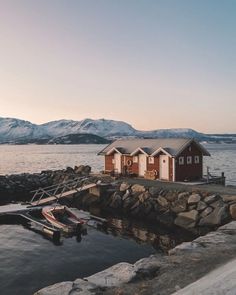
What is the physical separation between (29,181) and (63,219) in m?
23.4

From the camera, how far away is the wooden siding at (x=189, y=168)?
121ft

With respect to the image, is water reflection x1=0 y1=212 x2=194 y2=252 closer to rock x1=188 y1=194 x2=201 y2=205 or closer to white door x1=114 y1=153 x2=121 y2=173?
rock x1=188 y1=194 x2=201 y2=205

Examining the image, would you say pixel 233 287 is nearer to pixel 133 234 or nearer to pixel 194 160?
pixel 133 234

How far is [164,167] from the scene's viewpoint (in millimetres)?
37594

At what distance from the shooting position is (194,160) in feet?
126

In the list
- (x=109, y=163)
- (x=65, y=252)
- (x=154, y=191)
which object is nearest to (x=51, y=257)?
(x=65, y=252)

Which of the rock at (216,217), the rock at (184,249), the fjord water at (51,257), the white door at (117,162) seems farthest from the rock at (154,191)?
the rock at (184,249)

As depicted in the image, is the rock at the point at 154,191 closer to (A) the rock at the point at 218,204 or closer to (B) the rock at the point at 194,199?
(B) the rock at the point at 194,199

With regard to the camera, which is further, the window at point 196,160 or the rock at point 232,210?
the window at point 196,160

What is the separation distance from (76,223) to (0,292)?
32.0 ft

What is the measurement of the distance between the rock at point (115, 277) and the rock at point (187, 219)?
1377 centimetres

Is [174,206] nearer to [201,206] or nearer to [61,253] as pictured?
[201,206]

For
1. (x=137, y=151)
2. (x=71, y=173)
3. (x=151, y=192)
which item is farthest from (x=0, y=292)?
(x=71, y=173)

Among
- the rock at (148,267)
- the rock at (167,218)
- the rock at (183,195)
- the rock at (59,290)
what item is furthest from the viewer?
the rock at (183,195)
